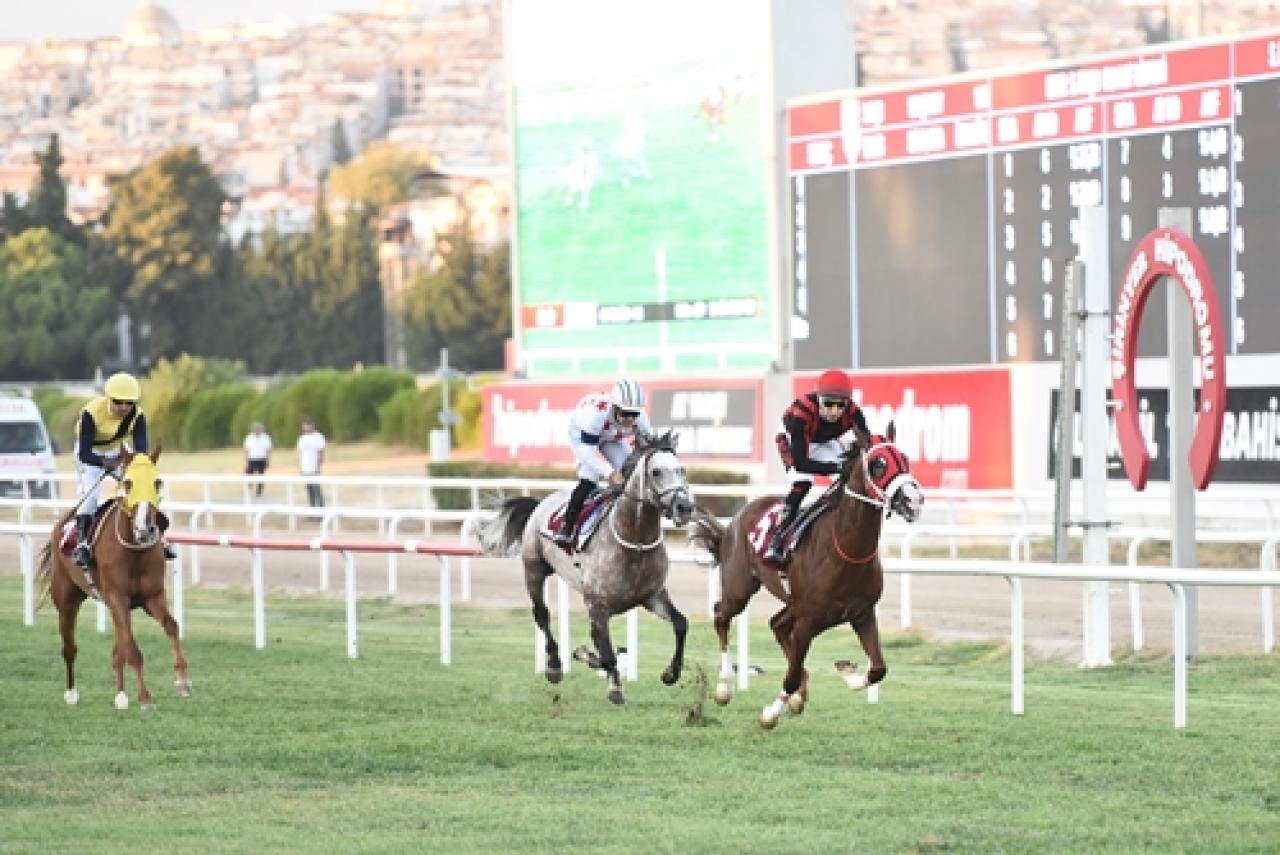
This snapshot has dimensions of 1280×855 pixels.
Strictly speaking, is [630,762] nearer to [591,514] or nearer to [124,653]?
[591,514]

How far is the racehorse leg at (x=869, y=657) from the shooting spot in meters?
9.41

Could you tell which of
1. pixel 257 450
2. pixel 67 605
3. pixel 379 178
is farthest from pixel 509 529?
pixel 379 178

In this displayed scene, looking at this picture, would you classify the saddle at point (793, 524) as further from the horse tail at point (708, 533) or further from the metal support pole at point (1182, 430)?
the metal support pole at point (1182, 430)

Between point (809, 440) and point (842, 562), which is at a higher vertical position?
point (809, 440)

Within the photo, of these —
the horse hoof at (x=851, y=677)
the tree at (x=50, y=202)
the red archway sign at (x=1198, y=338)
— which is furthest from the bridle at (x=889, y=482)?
the tree at (x=50, y=202)

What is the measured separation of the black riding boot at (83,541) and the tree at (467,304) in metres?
60.1

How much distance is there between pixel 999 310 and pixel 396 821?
12.0 metres

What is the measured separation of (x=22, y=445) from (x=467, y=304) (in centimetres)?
4438

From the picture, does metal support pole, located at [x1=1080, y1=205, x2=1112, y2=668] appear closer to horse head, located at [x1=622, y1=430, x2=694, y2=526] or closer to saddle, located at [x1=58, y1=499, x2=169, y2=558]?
horse head, located at [x1=622, y1=430, x2=694, y2=526]

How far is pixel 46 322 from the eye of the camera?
68.2 meters

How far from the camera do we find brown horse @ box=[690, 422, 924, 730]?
8867mm

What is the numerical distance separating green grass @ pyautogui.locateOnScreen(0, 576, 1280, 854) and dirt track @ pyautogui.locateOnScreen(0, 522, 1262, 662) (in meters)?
1.23

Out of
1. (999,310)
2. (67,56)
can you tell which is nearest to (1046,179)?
(999,310)

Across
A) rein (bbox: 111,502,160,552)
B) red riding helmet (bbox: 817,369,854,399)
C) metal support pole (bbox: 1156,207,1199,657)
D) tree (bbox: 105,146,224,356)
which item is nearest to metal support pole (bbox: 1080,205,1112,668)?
metal support pole (bbox: 1156,207,1199,657)
